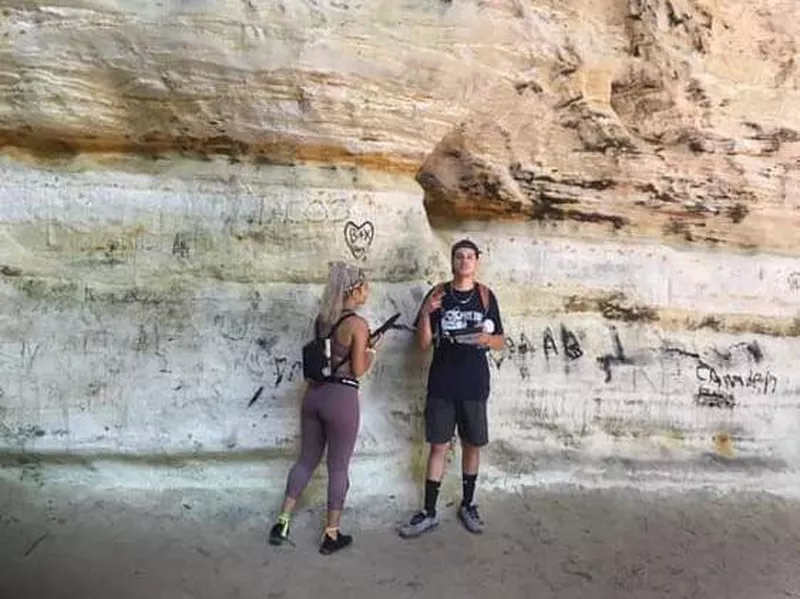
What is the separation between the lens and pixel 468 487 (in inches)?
192

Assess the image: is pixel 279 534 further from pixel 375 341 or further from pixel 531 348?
pixel 531 348

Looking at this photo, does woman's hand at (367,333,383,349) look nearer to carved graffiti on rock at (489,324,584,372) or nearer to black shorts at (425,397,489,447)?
black shorts at (425,397,489,447)

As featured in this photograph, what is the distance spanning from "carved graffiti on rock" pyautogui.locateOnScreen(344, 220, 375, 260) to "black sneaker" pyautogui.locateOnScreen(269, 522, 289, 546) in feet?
5.28

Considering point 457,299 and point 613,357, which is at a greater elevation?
point 457,299

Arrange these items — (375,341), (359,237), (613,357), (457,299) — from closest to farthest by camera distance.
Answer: (457,299)
(375,341)
(359,237)
(613,357)

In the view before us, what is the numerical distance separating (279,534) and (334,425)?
657mm

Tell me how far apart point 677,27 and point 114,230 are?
3.89 meters

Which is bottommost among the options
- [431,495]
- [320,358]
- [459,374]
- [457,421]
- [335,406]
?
[431,495]

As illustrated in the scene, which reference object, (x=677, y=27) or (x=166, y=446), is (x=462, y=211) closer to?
(x=677, y=27)

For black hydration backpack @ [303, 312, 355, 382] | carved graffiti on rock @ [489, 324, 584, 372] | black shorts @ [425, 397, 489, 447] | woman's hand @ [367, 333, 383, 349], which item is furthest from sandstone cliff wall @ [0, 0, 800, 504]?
black hydration backpack @ [303, 312, 355, 382]

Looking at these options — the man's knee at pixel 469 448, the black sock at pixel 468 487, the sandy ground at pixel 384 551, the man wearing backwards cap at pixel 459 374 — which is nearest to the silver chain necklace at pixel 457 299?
the man wearing backwards cap at pixel 459 374

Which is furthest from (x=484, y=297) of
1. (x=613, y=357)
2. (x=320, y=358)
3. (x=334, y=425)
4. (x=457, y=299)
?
(x=613, y=357)

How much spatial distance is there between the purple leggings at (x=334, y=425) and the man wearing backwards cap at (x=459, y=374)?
1.66 ft

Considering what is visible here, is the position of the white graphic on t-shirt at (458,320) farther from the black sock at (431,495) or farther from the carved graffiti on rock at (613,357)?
the carved graffiti on rock at (613,357)
